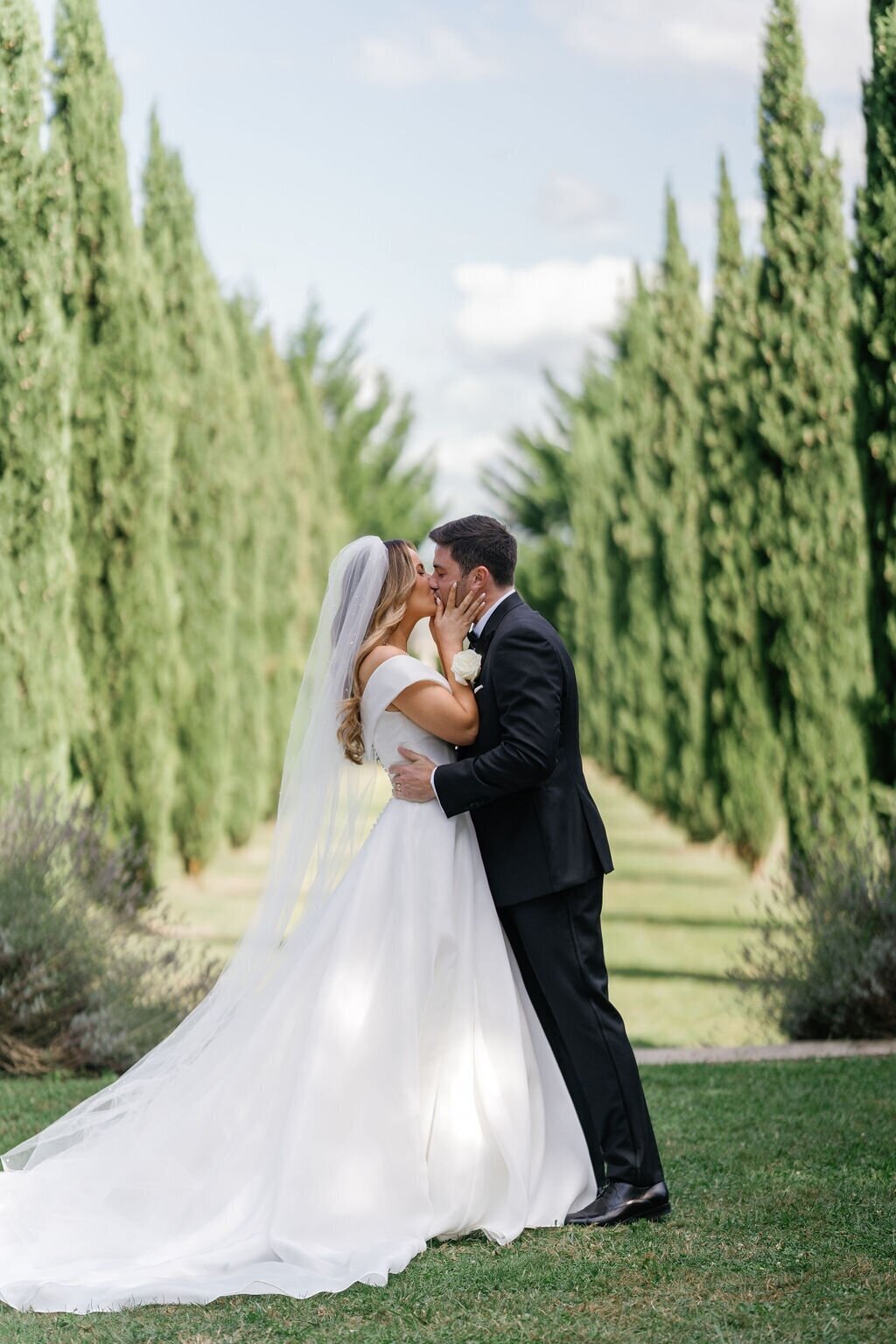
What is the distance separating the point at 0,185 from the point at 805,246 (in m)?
6.99

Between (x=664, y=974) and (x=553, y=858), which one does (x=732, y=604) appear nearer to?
(x=664, y=974)

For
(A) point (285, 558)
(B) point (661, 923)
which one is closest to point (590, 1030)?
(B) point (661, 923)

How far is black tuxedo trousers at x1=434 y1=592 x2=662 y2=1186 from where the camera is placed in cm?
403

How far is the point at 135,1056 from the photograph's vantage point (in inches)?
253

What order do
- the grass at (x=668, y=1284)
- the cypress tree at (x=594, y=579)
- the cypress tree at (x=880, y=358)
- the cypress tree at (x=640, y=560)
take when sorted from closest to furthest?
the grass at (x=668, y=1284)
the cypress tree at (x=880, y=358)
the cypress tree at (x=640, y=560)
the cypress tree at (x=594, y=579)

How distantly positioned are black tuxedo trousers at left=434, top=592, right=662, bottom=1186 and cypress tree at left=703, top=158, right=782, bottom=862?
10.5 meters

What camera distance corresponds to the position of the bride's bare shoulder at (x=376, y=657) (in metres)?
4.32

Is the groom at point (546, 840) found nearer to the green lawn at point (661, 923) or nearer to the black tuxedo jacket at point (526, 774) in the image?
the black tuxedo jacket at point (526, 774)

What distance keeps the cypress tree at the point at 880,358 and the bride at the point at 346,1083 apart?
15.3ft

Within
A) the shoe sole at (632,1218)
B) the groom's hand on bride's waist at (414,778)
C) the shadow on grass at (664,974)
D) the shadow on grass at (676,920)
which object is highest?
the groom's hand on bride's waist at (414,778)

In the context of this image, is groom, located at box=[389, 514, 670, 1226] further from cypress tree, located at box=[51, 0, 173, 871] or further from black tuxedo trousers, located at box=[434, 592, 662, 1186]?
cypress tree, located at box=[51, 0, 173, 871]

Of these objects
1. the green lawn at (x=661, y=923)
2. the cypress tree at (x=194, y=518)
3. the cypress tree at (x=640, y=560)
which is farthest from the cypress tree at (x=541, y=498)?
the cypress tree at (x=194, y=518)

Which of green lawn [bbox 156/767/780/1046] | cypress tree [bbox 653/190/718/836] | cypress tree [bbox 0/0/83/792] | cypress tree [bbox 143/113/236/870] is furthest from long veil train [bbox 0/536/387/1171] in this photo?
cypress tree [bbox 653/190/718/836]

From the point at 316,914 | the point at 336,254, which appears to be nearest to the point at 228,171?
the point at 336,254
